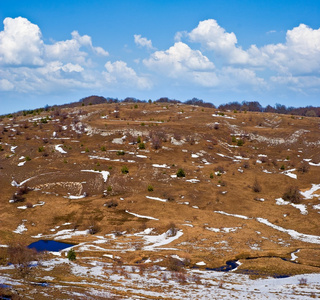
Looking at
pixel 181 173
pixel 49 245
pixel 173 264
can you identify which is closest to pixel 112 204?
pixel 49 245

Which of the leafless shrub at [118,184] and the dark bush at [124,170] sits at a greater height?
the dark bush at [124,170]

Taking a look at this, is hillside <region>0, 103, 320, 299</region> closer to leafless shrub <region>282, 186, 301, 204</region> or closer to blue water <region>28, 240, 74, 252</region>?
leafless shrub <region>282, 186, 301, 204</region>

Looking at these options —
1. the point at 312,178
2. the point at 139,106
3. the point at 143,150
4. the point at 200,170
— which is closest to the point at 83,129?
the point at 143,150

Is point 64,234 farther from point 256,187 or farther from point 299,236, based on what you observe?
point 256,187

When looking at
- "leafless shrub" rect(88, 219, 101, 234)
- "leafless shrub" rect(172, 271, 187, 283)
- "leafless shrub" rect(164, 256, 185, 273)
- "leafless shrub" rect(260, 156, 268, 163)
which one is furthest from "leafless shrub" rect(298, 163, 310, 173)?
"leafless shrub" rect(172, 271, 187, 283)

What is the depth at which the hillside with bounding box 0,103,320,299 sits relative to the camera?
38844 mm

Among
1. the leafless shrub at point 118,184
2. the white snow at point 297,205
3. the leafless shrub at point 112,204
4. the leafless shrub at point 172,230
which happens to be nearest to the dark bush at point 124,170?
the leafless shrub at point 118,184

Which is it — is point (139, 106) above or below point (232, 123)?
above

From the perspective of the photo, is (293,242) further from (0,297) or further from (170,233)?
(0,297)

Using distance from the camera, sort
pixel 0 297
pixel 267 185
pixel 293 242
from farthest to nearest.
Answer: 1. pixel 267 185
2. pixel 293 242
3. pixel 0 297

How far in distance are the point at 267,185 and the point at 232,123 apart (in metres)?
52.0

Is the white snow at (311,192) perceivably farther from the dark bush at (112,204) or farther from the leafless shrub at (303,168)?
the dark bush at (112,204)

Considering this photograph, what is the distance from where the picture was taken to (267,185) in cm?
7931

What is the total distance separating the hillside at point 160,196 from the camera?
38844 mm
